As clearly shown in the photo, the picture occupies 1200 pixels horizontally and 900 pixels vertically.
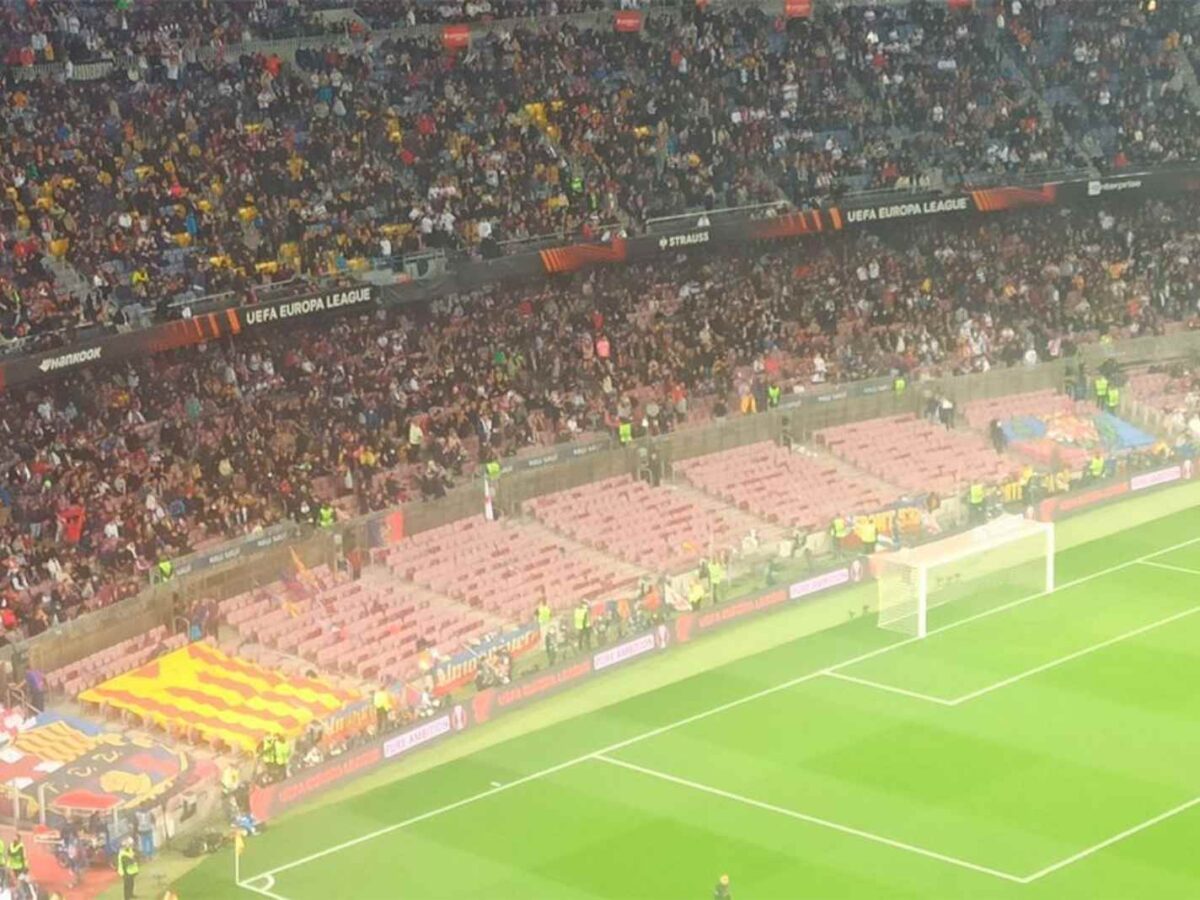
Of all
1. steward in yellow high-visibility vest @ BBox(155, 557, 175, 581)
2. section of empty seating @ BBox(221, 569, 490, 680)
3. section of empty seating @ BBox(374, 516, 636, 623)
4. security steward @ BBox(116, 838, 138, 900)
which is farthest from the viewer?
section of empty seating @ BBox(374, 516, 636, 623)

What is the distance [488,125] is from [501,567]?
1238 cm

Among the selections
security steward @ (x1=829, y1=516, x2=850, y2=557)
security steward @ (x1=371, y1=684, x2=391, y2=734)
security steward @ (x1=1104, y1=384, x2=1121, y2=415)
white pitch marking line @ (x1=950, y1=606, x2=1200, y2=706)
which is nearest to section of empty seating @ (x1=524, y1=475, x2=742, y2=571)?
security steward @ (x1=829, y1=516, x2=850, y2=557)

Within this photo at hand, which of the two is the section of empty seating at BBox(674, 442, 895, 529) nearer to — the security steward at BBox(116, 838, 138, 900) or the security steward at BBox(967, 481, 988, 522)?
the security steward at BBox(967, 481, 988, 522)

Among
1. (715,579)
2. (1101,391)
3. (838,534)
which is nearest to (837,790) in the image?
(715,579)

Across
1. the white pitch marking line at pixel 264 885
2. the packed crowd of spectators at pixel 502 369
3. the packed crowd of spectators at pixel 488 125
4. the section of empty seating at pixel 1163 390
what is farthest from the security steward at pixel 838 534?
the white pitch marking line at pixel 264 885

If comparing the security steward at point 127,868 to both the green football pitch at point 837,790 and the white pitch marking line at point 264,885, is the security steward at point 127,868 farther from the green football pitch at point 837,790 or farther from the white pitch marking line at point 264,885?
the white pitch marking line at point 264,885

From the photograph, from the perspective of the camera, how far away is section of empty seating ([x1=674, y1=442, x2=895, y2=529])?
51.5 metres

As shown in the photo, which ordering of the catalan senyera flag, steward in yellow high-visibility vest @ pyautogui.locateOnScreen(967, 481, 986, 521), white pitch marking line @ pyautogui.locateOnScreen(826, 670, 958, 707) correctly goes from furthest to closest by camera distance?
steward in yellow high-visibility vest @ pyautogui.locateOnScreen(967, 481, 986, 521) → white pitch marking line @ pyautogui.locateOnScreen(826, 670, 958, 707) → the catalan senyera flag

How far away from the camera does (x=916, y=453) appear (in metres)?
55.2

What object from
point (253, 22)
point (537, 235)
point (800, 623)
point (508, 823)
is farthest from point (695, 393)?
point (508, 823)

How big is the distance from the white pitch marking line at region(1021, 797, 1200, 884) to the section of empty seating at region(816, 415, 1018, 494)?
1693 centimetres

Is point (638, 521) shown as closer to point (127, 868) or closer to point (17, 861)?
point (127, 868)

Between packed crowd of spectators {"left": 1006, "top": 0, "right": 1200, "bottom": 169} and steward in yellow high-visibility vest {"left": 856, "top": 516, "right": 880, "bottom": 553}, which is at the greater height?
packed crowd of spectators {"left": 1006, "top": 0, "right": 1200, "bottom": 169}

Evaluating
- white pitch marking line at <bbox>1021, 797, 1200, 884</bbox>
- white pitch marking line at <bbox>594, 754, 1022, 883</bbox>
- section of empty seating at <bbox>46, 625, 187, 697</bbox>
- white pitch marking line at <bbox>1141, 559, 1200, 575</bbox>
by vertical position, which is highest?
section of empty seating at <bbox>46, 625, 187, 697</bbox>
